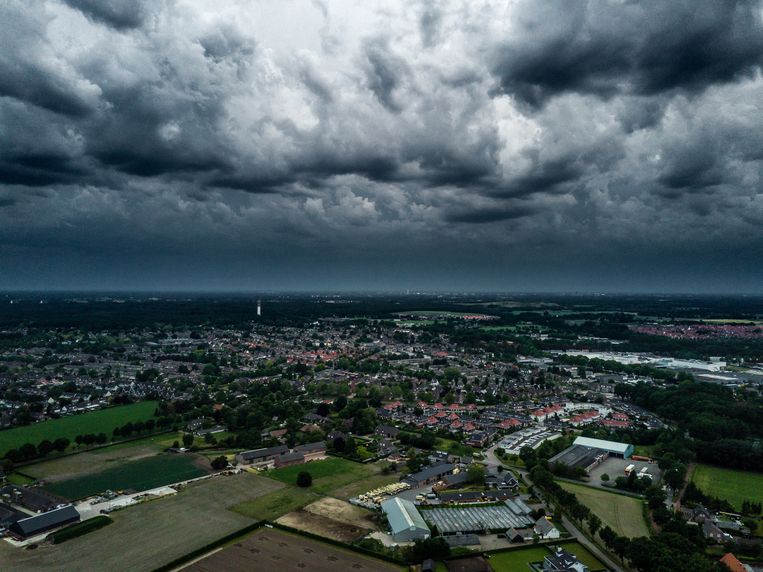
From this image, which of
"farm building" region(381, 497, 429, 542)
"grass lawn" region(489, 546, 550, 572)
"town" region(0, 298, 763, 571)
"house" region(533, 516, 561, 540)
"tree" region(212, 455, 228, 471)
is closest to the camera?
"grass lawn" region(489, 546, 550, 572)

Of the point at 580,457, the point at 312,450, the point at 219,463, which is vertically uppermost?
the point at 219,463

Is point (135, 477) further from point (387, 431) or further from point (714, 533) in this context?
point (714, 533)

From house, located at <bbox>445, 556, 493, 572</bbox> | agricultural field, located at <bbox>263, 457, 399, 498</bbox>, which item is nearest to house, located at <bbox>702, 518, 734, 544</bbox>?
house, located at <bbox>445, 556, 493, 572</bbox>

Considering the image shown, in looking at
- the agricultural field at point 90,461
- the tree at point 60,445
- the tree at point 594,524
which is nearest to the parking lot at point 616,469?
the tree at point 594,524

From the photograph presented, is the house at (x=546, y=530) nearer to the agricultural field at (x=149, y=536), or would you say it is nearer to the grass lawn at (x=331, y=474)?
the grass lawn at (x=331, y=474)

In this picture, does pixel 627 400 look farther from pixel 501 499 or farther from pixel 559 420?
pixel 501 499

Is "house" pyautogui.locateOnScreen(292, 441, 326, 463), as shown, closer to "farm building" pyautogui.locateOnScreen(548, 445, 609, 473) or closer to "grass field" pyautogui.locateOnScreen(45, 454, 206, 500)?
"grass field" pyautogui.locateOnScreen(45, 454, 206, 500)

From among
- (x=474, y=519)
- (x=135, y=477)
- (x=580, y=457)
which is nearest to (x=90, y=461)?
(x=135, y=477)
